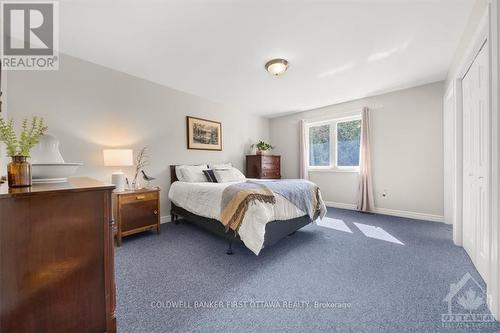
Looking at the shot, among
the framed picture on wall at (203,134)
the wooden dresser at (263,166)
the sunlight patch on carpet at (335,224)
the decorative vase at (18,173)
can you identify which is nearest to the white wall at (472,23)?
the sunlight patch on carpet at (335,224)

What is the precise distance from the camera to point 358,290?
1.61 meters

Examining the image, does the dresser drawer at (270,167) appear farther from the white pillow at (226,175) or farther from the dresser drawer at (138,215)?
the dresser drawer at (138,215)

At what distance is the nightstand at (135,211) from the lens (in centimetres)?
253

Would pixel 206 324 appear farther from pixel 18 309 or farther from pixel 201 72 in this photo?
pixel 201 72

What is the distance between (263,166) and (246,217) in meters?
2.80

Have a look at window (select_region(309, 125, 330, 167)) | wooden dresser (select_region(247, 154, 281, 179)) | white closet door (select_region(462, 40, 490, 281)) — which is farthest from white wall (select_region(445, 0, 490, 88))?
wooden dresser (select_region(247, 154, 281, 179))

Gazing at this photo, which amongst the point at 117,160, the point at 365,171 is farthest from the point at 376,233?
the point at 117,160

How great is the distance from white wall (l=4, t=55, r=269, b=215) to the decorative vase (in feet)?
6.38

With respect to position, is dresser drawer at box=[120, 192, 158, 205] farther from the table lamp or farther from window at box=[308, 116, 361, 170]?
window at box=[308, 116, 361, 170]

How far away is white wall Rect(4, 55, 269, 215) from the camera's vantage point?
2.38 metres

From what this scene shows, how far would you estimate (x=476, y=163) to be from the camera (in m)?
1.96

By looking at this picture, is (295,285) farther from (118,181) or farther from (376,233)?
(118,181)

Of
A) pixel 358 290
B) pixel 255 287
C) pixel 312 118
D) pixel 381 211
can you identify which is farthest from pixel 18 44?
pixel 381 211

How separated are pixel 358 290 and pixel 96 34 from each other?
356 centimetres
